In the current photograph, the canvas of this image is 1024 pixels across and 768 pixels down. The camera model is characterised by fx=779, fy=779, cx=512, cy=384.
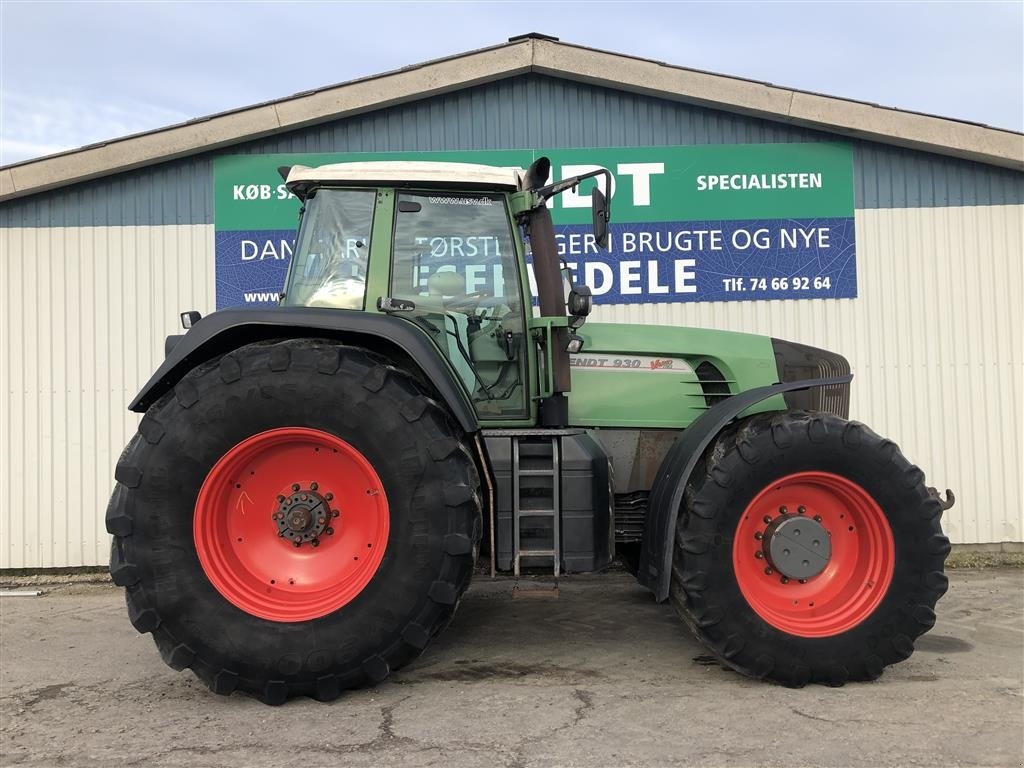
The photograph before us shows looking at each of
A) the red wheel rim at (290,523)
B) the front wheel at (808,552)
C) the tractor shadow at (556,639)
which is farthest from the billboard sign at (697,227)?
the red wheel rim at (290,523)

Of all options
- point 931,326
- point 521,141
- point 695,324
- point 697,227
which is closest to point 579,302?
point 695,324

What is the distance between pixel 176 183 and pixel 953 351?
23.2ft

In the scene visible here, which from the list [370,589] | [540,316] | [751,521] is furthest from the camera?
[540,316]

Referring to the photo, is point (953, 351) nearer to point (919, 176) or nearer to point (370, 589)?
point (919, 176)

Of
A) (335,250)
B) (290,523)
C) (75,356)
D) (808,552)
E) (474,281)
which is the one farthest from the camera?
(75,356)

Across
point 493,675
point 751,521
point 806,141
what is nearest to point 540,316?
point 751,521

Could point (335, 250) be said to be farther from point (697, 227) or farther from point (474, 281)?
point (697, 227)

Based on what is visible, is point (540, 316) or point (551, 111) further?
point (551, 111)

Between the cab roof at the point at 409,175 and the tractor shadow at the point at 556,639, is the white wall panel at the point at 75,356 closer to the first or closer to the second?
the cab roof at the point at 409,175

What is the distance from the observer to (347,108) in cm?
682

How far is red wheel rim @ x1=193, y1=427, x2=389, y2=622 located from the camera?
3.47 m

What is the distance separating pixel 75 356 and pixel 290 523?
176 inches

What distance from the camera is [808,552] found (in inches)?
144

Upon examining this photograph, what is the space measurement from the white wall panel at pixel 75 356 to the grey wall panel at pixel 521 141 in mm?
236
